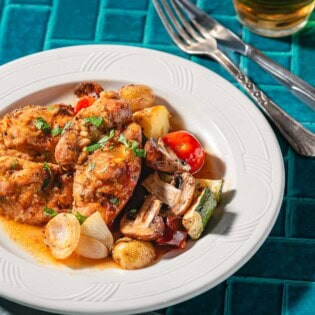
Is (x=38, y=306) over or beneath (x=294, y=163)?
beneath

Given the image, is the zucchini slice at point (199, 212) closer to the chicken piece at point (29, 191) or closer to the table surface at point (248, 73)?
the table surface at point (248, 73)

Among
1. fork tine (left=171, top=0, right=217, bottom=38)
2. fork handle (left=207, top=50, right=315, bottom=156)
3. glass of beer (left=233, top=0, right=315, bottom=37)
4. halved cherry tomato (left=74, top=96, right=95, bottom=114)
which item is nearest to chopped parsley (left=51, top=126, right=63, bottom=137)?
halved cherry tomato (left=74, top=96, right=95, bottom=114)

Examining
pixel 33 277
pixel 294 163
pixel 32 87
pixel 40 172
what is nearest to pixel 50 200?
pixel 40 172

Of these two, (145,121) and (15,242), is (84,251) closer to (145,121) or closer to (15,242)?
(15,242)

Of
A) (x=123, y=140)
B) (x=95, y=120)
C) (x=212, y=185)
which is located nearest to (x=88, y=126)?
(x=95, y=120)

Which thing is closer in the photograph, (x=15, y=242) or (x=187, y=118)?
(x=15, y=242)

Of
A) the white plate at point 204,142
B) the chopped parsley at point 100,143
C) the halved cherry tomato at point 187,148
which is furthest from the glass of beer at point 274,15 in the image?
the chopped parsley at point 100,143

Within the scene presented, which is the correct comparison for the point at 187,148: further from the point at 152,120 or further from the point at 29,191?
the point at 29,191
